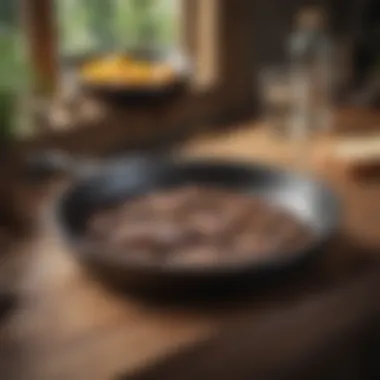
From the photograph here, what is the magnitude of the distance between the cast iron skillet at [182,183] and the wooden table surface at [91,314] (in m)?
0.03

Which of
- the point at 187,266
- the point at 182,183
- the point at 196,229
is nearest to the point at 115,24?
the point at 182,183

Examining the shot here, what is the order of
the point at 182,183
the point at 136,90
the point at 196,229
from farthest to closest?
the point at 136,90 < the point at 182,183 < the point at 196,229

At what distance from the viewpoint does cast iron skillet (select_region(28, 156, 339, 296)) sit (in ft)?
3.35

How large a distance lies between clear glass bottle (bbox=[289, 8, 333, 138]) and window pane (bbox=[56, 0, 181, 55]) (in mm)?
235

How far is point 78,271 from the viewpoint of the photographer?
1112mm

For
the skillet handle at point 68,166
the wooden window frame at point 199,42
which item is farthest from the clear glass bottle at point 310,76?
the skillet handle at point 68,166

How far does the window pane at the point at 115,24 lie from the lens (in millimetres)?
1594

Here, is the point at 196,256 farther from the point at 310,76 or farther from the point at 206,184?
the point at 310,76

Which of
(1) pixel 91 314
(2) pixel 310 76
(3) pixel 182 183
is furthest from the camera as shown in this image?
(2) pixel 310 76

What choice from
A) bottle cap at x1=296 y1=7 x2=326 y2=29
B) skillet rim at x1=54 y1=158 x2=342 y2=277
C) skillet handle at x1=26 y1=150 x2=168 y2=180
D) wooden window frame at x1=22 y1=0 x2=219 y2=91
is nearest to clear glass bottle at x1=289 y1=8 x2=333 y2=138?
bottle cap at x1=296 y1=7 x2=326 y2=29

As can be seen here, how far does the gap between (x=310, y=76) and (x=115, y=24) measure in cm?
36

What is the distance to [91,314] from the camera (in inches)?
40.3

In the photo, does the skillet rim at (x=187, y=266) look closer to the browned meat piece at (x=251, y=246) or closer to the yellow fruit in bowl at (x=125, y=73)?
the browned meat piece at (x=251, y=246)

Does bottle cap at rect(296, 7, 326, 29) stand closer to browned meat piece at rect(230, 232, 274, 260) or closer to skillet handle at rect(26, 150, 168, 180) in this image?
skillet handle at rect(26, 150, 168, 180)
